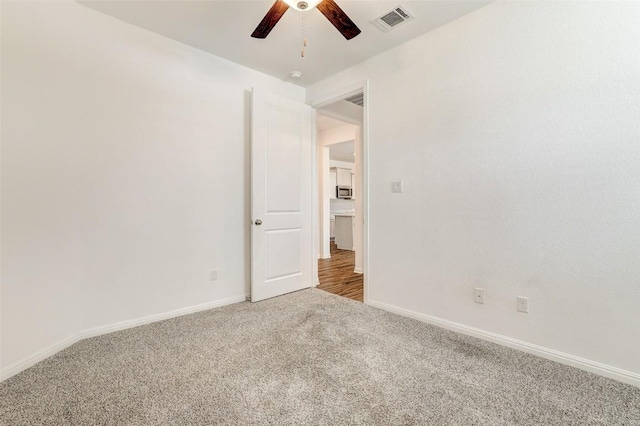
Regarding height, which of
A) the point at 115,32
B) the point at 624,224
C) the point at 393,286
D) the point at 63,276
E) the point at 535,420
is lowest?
the point at 535,420

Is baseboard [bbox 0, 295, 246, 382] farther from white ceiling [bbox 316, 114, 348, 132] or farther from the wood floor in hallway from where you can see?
white ceiling [bbox 316, 114, 348, 132]

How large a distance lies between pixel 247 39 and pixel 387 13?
1252 millimetres

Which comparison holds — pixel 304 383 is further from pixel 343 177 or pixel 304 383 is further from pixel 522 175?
pixel 343 177

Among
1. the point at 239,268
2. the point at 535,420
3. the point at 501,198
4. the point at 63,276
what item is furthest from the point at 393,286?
the point at 63,276

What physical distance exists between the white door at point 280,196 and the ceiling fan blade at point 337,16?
145 centimetres

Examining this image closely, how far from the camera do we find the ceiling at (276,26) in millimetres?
2111

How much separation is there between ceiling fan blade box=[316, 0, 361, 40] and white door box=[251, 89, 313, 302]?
145 cm

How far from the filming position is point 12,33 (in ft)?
5.69

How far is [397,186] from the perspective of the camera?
8.75 ft

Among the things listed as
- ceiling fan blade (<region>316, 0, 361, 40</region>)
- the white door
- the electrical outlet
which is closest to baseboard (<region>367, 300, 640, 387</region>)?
the electrical outlet

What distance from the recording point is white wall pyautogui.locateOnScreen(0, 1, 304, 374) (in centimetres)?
177

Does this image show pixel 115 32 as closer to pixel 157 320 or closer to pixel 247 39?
pixel 247 39

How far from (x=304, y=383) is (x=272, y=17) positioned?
7.24 ft

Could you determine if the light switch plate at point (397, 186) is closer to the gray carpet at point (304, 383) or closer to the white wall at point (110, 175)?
the gray carpet at point (304, 383)
